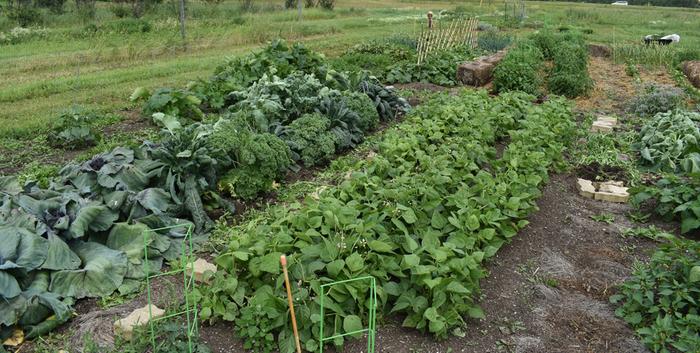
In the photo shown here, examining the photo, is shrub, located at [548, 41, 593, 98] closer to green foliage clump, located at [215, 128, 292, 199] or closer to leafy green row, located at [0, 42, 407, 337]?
leafy green row, located at [0, 42, 407, 337]

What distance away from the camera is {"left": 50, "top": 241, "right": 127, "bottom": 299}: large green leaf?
3.89 meters

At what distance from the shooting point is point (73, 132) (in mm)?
6781

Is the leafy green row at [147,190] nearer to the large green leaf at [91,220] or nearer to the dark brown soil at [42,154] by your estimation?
the large green leaf at [91,220]

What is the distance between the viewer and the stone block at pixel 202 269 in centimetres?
388

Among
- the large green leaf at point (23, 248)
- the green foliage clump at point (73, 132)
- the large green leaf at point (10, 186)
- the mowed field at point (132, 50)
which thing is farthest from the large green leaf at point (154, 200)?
the mowed field at point (132, 50)

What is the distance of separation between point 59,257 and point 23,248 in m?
0.23

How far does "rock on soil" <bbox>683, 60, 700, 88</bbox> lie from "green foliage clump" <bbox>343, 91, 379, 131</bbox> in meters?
7.43

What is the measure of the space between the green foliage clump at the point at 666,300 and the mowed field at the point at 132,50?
22.0 feet

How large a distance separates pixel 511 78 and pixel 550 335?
723 centimetres

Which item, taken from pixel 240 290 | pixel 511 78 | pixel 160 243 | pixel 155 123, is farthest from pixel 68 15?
pixel 240 290

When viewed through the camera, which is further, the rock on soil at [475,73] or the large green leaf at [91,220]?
the rock on soil at [475,73]

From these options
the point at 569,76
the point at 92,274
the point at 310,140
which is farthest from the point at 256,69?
the point at 569,76

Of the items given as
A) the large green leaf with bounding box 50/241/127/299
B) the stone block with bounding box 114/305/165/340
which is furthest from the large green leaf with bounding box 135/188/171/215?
the stone block with bounding box 114/305/165/340

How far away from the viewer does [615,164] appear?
680 centimetres
